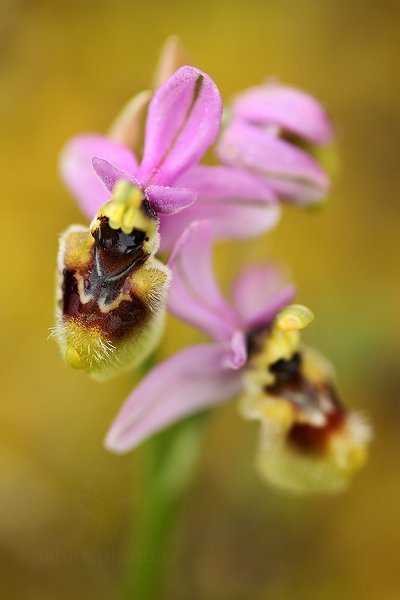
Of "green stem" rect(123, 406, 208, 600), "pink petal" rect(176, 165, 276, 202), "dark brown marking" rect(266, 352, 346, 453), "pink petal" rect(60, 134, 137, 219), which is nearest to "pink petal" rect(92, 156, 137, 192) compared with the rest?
"pink petal" rect(176, 165, 276, 202)

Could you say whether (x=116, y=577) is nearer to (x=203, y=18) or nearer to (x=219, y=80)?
(x=219, y=80)

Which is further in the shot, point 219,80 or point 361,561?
point 219,80

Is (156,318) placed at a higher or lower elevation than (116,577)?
higher

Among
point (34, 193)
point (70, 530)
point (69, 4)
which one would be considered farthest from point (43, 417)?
point (69, 4)

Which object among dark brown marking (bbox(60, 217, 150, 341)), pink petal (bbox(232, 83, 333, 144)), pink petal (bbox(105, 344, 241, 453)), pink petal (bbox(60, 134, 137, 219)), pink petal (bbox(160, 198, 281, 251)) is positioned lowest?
pink petal (bbox(105, 344, 241, 453))

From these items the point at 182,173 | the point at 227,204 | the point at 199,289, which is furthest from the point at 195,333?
the point at 182,173

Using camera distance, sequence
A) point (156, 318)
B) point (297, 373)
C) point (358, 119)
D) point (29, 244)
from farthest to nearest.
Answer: point (358, 119) → point (29, 244) → point (297, 373) → point (156, 318)

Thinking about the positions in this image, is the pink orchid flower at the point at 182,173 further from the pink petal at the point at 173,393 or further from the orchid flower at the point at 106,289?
the pink petal at the point at 173,393

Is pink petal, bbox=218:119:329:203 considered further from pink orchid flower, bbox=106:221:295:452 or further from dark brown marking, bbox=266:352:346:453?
dark brown marking, bbox=266:352:346:453

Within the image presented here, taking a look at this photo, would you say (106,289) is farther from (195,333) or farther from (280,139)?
(195,333)
